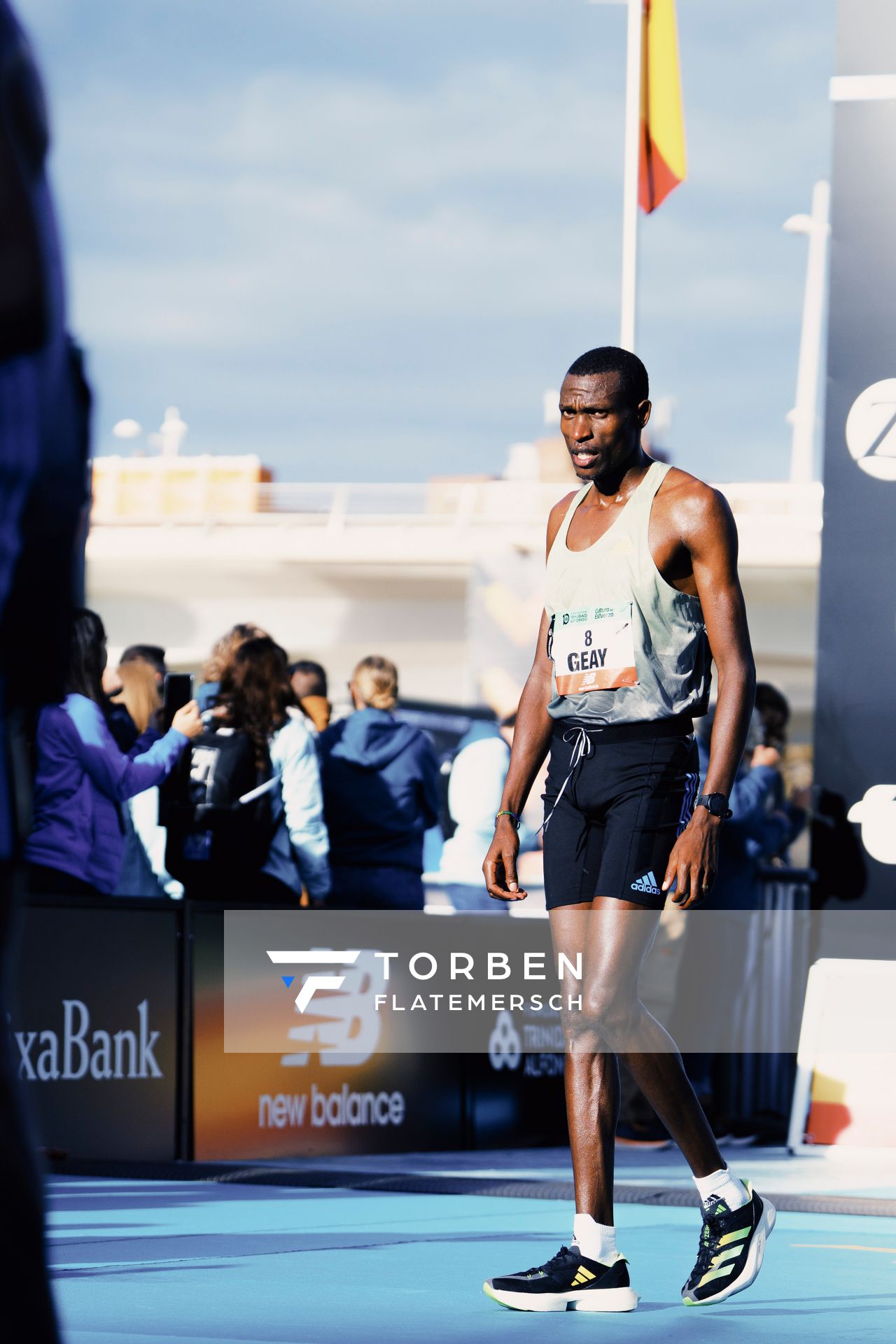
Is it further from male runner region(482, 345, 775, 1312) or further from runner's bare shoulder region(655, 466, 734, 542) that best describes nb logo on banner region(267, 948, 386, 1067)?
runner's bare shoulder region(655, 466, 734, 542)

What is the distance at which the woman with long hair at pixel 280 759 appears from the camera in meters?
8.45

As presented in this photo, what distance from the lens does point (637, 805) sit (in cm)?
443

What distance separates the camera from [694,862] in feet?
14.2

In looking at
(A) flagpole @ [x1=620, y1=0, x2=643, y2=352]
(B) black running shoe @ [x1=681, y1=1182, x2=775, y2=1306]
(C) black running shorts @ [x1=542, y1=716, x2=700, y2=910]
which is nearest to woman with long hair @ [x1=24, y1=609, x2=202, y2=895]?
(C) black running shorts @ [x1=542, y1=716, x2=700, y2=910]

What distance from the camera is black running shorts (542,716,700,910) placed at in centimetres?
441

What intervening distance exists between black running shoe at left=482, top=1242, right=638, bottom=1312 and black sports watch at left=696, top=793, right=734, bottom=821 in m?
1.03

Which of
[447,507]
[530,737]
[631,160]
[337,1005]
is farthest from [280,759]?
[447,507]

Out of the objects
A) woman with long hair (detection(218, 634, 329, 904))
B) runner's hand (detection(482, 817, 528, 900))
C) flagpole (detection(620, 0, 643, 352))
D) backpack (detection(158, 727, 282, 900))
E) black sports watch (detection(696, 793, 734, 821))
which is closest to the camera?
black sports watch (detection(696, 793, 734, 821))

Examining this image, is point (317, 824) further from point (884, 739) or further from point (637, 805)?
point (637, 805)

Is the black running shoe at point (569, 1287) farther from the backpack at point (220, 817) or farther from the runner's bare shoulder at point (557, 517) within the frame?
the backpack at point (220, 817)

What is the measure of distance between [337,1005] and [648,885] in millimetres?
4392

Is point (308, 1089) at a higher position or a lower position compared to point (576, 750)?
lower

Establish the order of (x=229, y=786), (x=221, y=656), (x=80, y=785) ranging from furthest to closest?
(x=221, y=656), (x=229, y=786), (x=80, y=785)

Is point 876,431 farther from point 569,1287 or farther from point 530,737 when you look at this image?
point 569,1287
